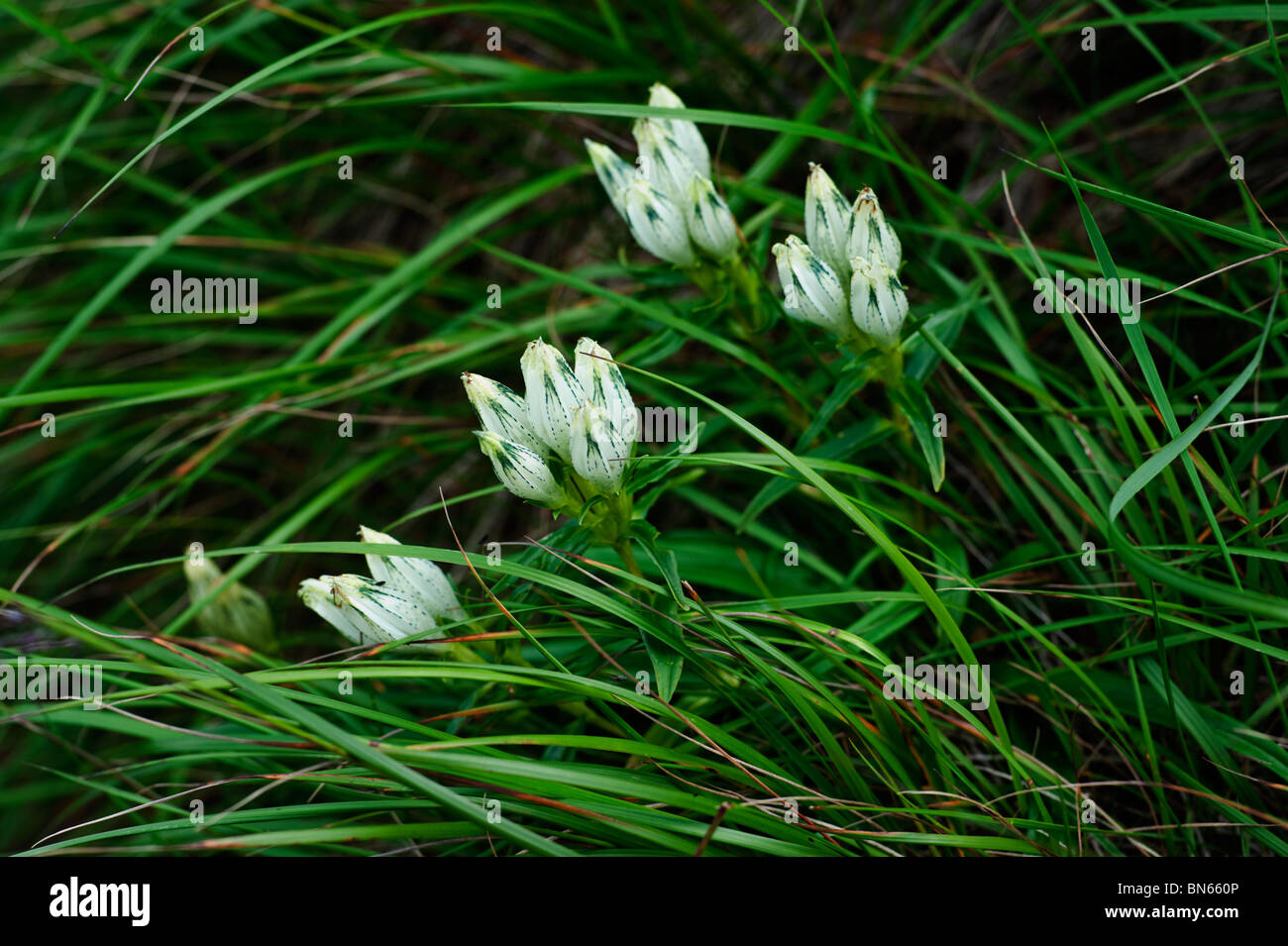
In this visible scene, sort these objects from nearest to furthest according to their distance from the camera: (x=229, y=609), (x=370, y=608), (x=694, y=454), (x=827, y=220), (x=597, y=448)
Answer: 1. (x=597, y=448)
2. (x=370, y=608)
3. (x=827, y=220)
4. (x=694, y=454)
5. (x=229, y=609)

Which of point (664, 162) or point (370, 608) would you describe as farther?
point (664, 162)

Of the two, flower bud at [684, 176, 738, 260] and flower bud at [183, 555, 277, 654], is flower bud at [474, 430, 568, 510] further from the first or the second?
flower bud at [183, 555, 277, 654]

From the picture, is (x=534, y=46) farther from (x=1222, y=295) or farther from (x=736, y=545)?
(x=1222, y=295)

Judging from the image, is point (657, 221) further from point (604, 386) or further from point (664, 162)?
point (604, 386)

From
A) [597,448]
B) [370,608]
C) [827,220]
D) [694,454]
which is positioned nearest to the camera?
[597,448]

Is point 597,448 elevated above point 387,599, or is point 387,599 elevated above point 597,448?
point 597,448

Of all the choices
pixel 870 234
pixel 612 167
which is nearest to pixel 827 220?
pixel 870 234

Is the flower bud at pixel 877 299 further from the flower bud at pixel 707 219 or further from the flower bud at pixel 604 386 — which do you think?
the flower bud at pixel 604 386

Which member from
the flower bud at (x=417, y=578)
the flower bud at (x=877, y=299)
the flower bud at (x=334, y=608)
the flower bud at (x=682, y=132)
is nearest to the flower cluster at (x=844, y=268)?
the flower bud at (x=877, y=299)
